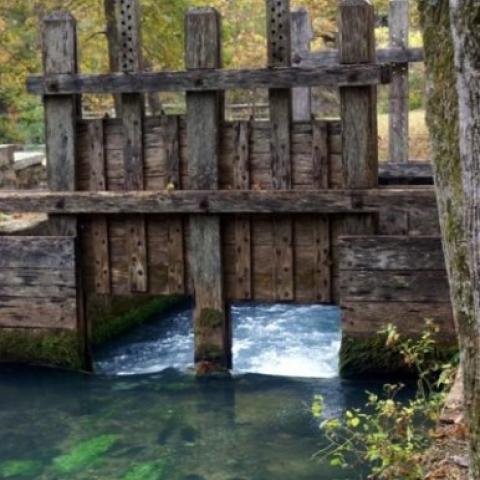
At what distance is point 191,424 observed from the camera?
7.80m

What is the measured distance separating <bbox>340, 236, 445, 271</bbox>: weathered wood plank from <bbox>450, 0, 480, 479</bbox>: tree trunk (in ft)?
16.8

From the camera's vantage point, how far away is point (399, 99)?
1279 centimetres

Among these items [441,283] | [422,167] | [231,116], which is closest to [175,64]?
[422,167]

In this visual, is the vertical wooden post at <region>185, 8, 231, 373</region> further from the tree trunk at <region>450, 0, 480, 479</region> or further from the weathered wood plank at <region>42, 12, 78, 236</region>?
the tree trunk at <region>450, 0, 480, 479</region>

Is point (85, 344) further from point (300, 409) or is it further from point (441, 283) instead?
point (441, 283)

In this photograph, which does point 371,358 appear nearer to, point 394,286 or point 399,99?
point 394,286

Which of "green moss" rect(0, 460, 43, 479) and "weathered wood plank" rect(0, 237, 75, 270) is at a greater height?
"weathered wood plank" rect(0, 237, 75, 270)

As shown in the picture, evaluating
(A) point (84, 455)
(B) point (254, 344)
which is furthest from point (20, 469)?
(B) point (254, 344)

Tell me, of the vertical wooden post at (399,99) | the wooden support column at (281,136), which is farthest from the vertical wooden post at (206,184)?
the vertical wooden post at (399,99)

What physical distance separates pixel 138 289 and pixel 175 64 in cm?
665

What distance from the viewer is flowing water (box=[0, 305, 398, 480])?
683 centimetres

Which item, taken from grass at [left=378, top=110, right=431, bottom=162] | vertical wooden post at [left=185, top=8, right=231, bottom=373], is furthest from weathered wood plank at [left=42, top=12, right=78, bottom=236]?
grass at [left=378, top=110, right=431, bottom=162]

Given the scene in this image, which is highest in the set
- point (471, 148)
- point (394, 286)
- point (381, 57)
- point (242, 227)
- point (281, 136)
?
point (381, 57)

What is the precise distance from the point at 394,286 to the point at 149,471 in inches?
106
